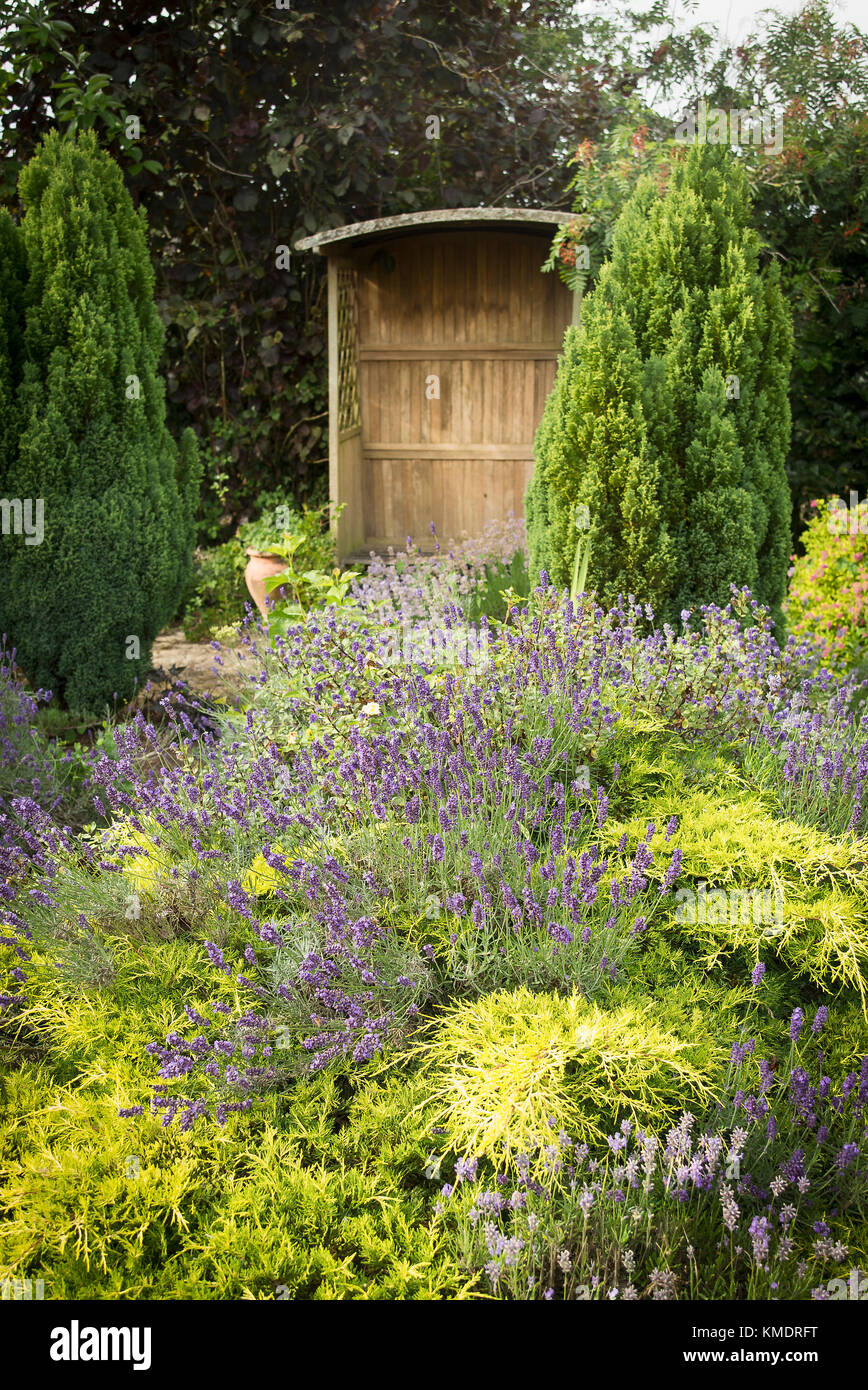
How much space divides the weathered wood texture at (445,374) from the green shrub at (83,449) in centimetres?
294

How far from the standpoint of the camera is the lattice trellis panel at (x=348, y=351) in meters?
8.18

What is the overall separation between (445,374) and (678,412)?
4.30m

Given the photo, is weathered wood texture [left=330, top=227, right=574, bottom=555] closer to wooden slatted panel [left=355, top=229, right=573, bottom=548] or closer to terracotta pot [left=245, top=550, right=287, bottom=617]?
wooden slatted panel [left=355, top=229, right=573, bottom=548]

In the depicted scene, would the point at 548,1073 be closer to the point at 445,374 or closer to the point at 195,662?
the point at 195,662

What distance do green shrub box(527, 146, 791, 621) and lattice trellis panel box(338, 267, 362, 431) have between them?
3.50 meters

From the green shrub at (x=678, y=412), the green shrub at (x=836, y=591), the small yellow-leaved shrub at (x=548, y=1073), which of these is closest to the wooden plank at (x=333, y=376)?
the green shrub at (x=678, y=412)

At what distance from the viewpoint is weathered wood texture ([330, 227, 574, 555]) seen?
28.2ft

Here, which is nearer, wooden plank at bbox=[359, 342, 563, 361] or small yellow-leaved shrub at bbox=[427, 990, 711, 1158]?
small yellow-leaved shrub at bbox=[427, 990, 711, 1158]

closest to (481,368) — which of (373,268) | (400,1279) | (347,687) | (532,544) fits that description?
(373,268)

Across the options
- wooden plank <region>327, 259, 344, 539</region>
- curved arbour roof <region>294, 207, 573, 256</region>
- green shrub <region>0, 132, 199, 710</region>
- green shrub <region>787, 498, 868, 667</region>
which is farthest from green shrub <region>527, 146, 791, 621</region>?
wooden plank <region>327, 259, 344, 539</region>

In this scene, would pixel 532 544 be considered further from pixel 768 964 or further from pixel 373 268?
pixel 373 268

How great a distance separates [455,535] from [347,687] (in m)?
5.31

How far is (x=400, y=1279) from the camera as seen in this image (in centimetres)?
198

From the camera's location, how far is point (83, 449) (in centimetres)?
542
